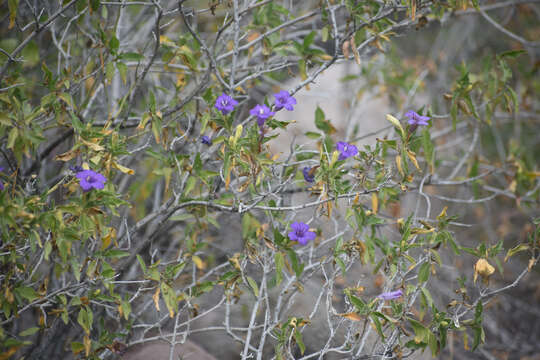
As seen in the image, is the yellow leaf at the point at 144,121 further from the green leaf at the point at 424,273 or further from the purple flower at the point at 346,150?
the green leaf at the point at 424,273

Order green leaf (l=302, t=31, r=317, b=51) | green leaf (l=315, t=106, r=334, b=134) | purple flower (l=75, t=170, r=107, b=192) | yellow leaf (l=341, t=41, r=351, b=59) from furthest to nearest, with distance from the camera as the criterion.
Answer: green leaf (l=315, t=106, r=334, b=134) < green leaf (l=302, t=31, r=317, b=51) < yellow leaf (l=341, t=41, r=351, b=59) < purple flower (l=75, t=170, r=107, b=192)

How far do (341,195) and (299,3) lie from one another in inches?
85.9

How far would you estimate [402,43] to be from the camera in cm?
620

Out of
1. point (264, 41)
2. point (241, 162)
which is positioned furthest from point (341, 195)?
point (264, 41)

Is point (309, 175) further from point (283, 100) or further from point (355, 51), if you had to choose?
point (355, 51)

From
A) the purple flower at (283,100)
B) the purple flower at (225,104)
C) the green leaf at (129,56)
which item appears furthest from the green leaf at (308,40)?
the green leaf at (129,56)

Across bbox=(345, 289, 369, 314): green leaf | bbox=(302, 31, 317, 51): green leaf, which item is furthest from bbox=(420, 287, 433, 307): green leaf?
bbox=(302, 31, 317, 51): green leaf

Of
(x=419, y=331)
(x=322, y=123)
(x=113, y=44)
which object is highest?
(x=113, y=44)

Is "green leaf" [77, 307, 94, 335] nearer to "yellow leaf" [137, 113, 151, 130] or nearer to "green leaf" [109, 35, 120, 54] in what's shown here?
"yellow leaf" [137, 113, 151, 130]

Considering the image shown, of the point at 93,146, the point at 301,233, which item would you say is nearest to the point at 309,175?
the point at 301,233

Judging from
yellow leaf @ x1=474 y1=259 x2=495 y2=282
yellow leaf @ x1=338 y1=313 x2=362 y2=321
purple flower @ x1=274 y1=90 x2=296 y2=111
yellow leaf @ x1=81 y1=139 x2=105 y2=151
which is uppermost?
purple flower @ x1=274 y1=90 x2=296 y2=111

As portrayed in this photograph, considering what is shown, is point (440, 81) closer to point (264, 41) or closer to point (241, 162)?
point (264, 41)

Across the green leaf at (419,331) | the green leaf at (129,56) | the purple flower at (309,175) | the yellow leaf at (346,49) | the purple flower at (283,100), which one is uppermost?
the green leaf at (129,56)

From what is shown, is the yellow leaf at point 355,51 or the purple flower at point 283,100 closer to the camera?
the purple flower at point 283,100
